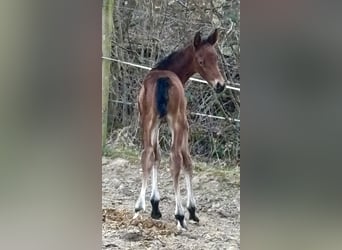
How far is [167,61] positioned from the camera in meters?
1.59

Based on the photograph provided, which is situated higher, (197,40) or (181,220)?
(197,40)

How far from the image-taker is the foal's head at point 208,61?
156 cm

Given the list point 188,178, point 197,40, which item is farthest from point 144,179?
point 197,40

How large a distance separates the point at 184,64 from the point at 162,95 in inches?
5.3

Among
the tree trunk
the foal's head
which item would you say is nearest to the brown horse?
the foal's head

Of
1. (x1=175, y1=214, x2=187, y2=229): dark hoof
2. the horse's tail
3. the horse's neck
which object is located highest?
the horse's neck

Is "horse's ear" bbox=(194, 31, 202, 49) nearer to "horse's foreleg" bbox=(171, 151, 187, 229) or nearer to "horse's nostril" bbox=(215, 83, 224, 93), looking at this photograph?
"horse's nostril" bbox=(215, 83, 224, 93)

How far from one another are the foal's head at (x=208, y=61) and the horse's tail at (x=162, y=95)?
121mm

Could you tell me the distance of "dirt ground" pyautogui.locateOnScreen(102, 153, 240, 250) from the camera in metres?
1.54
